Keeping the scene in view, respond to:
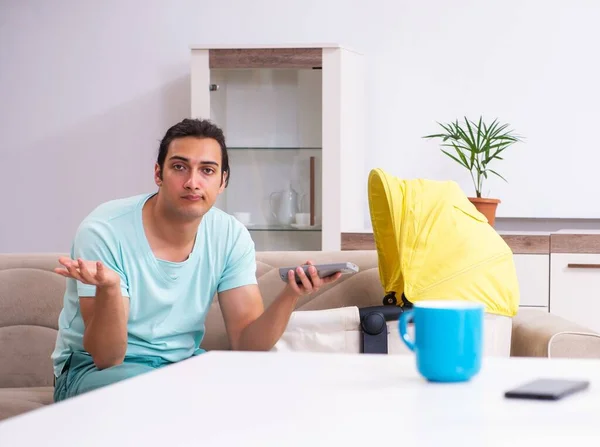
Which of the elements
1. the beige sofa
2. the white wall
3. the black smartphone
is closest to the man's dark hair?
the beige sofa

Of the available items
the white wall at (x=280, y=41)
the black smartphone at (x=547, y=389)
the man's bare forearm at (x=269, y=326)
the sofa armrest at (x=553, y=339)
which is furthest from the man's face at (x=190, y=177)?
the white wall at (x=280, y=41)

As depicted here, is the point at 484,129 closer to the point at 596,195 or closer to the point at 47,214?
→ the point at 596,195

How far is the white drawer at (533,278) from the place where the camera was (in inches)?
134

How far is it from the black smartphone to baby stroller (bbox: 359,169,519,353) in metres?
1.18

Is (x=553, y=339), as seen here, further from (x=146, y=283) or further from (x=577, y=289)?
(x=577, y=289)

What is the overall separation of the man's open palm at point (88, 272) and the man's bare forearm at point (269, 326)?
0.41 m

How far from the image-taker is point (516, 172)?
390cm

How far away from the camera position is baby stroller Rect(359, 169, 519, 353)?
2.33 meters

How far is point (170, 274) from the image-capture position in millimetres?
2146

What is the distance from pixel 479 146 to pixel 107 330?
2.20 meters

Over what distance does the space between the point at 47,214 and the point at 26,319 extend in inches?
76.4

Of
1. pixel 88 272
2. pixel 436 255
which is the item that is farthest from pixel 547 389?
pixel 436 255

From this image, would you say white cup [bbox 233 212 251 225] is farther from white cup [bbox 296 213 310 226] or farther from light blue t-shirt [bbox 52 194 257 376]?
light blue t-shirt [bbox 52 194 257 376]

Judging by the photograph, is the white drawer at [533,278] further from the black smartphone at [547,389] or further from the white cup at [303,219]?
the black smartphone at [547,389]
